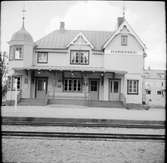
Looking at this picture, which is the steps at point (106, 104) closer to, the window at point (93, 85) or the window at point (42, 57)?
the window at point (93, 85)

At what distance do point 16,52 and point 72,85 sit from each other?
24.0ft

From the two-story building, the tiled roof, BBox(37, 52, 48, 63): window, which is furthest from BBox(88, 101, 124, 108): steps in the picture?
BBox(37, 52, 48, 63): window

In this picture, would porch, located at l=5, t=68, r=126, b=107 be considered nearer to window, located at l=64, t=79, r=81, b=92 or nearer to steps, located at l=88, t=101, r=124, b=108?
window, located at l=64, t=79, r=81, b=92

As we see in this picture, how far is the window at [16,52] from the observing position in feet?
79.0

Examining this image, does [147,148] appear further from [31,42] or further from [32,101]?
[31,42]

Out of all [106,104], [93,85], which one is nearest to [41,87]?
[93,85]

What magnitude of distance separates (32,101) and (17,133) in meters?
14.0

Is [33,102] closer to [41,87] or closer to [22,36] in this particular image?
[41,87]

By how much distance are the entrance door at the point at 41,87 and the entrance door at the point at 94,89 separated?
5.10 m

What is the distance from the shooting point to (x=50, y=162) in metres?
5.36

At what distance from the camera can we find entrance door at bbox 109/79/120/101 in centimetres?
2416

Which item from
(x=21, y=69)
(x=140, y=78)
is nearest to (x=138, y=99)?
(x=140, y=78)

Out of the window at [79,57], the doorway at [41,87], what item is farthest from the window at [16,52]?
the window at [79,57]

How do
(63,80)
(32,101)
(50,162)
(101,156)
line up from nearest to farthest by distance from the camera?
(50,162)
(101,156)
(32,101)
(63,80)
